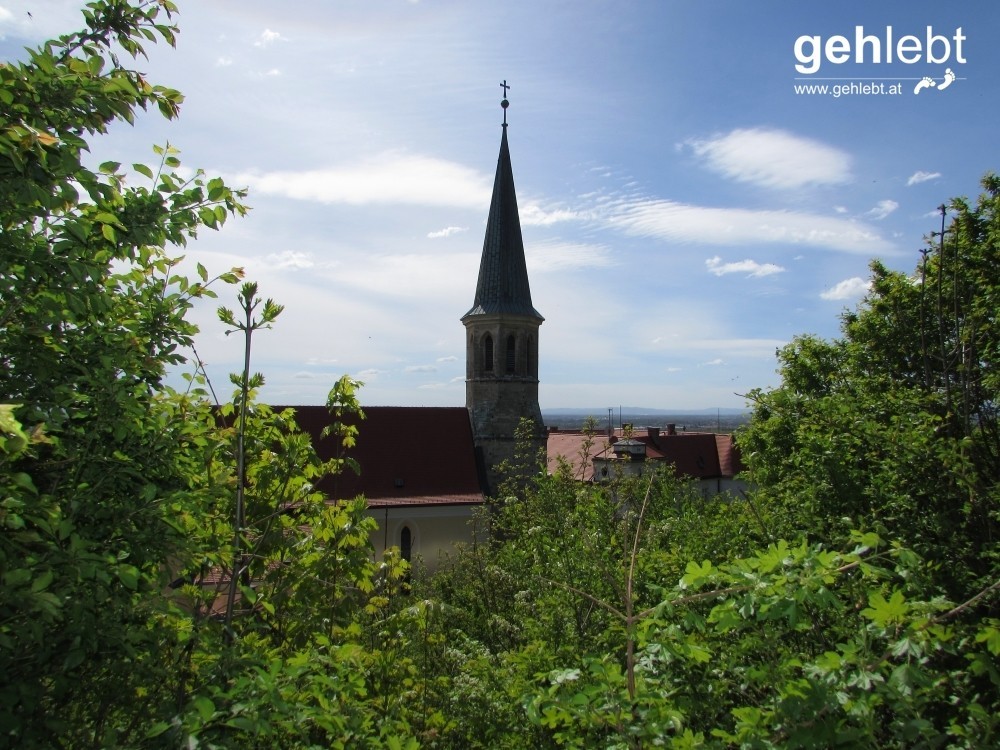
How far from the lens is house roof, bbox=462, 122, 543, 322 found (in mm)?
28578

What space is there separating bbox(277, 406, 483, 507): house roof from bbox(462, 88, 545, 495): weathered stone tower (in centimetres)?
82

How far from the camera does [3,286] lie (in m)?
2.57

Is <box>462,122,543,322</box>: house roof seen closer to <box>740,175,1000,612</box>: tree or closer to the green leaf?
<box>740,175,1000,612</box>: tree

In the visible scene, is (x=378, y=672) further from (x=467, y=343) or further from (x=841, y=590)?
(x=467, y=343)

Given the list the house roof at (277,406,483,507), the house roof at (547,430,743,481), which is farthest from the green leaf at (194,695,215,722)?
the house roof at (547,430,743,481)

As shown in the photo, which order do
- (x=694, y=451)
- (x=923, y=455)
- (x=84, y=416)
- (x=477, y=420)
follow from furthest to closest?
(x=694, y=451), (x=477, y=420), (x=923, y=455), (x=84, y=416)

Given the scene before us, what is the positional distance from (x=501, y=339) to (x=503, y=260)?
3.43 meters

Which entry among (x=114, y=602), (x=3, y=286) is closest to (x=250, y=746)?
(x=114, y=602)

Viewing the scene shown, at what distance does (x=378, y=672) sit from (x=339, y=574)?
683mm

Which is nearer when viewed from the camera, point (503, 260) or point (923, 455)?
point (923, 455)

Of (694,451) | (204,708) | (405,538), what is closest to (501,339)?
(405,538)

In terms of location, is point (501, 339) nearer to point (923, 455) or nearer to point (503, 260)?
point (503, 260)

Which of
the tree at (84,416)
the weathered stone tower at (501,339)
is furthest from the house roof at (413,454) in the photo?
the tree at (84,416)

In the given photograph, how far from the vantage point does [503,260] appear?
94.1 feet
